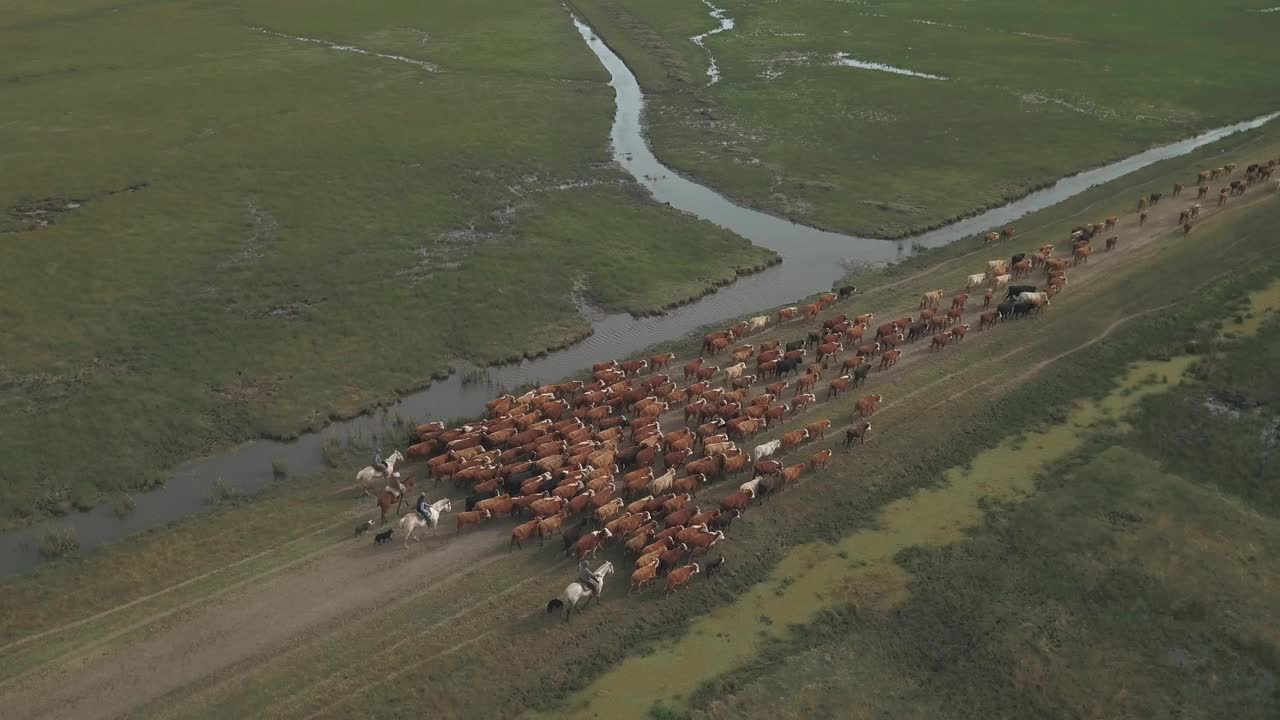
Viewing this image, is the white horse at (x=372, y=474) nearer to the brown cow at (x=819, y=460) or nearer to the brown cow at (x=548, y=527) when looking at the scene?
the brown cow at (x=548, y=527)

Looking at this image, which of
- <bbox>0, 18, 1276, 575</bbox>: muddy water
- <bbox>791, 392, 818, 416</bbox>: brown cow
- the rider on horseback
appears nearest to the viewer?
the rider on horseback

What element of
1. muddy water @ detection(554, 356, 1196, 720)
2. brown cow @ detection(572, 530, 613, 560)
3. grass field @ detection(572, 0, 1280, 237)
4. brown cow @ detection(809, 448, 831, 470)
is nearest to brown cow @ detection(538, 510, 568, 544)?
brown cow @ detection(572, 530, 613, 560)

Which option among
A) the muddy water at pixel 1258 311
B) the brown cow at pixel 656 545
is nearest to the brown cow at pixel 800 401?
the brown cow at pixel 656 545

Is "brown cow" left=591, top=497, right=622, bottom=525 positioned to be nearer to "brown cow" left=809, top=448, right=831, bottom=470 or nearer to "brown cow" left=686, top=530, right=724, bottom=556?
"brown cow" left=686, top=530, right=724, bottom=556

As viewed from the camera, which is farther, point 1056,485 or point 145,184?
point 145,184

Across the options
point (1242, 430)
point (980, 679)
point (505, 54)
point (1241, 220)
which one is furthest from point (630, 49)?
point (980, 679)

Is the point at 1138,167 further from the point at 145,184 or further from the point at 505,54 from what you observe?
the point at 145,184
